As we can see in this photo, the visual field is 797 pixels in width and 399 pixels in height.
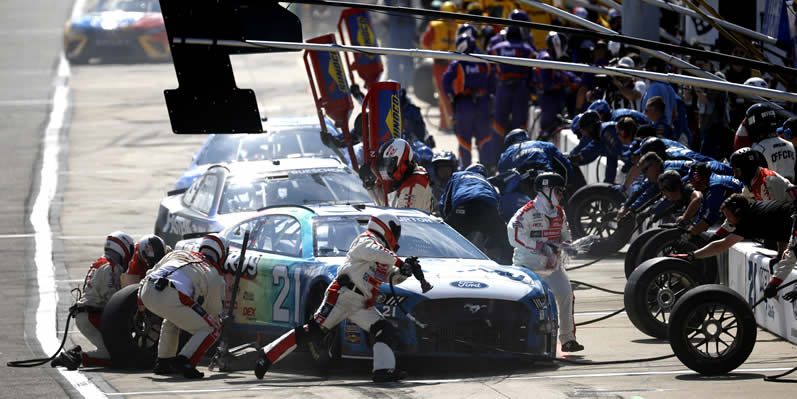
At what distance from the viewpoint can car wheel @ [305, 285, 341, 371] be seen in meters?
10.7

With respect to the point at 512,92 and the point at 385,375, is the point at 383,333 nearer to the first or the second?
the point at 385,375

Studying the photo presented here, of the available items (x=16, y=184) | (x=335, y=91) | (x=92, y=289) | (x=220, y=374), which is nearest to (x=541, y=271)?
(x=220, y=374)

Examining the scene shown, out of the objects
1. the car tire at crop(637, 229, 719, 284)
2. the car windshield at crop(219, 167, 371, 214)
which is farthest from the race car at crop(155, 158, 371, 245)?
the car tire at crop(637, 229, 719, 284)

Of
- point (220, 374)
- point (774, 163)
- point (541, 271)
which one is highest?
point (774, 163)

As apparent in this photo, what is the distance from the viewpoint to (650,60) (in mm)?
17984

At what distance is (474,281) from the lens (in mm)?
10703

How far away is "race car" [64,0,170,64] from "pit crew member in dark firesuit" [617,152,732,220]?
81.6ft

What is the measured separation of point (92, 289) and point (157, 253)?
25.8 inches

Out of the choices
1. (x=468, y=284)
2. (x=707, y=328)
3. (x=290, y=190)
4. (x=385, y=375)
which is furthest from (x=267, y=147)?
(x=707, y=328)

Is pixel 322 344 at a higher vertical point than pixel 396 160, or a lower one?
lower

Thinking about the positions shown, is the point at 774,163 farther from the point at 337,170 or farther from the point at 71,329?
the point at 71,329

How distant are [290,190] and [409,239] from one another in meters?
3.81

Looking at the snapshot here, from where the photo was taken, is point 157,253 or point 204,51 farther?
point 157,253

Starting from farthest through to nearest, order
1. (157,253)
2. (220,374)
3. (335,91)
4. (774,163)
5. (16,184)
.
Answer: (16,184), (335,91), (774,163), (157,253), (220,374)
